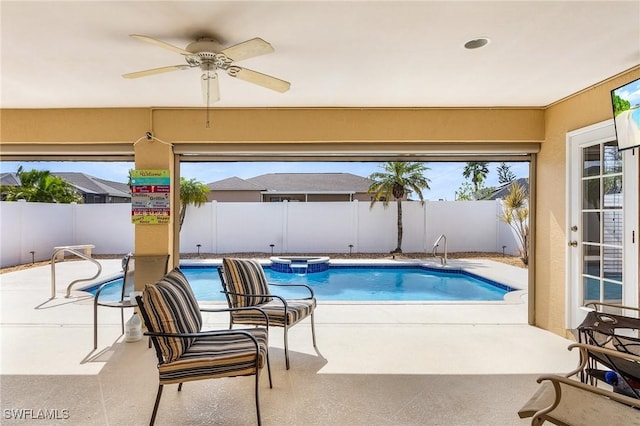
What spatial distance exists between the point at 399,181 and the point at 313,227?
3.14 meters

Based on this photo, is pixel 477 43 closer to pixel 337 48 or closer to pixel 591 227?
pixel 337 48

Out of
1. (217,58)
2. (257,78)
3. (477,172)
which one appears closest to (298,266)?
(257,78)

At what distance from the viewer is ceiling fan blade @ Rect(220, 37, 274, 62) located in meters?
2.21

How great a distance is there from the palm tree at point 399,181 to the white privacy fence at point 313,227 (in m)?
0.30

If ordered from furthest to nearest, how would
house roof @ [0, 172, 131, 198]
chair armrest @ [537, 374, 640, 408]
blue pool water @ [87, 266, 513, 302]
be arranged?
1. house roof @ [0, 172, 131, 198]
2. blue pool water @ [87, 266, 513, 302]
3. chair armrest @ [537, 374, 640, 408]

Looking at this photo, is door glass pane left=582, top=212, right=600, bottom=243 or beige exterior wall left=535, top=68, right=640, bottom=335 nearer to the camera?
door glass pane left=582, top=212, right=600, bottom=243

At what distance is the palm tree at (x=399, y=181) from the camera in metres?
11.5

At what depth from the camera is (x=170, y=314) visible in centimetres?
229

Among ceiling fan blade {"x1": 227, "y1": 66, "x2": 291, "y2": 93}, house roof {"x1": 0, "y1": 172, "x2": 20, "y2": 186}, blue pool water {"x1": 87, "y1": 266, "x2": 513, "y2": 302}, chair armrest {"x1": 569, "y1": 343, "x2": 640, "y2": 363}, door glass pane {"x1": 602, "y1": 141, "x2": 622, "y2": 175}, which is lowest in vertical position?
blue pool water {"x1": 87, "y1": 266, "x2": 513, "y2": 302}

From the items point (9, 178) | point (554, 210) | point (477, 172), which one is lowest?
point (554, 210)

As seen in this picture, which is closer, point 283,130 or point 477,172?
point 283,130

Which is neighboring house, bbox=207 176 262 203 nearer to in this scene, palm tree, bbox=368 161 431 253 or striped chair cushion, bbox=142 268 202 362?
palm tree, bbox=368 161 431 253

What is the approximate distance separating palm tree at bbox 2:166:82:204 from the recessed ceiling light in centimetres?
1244

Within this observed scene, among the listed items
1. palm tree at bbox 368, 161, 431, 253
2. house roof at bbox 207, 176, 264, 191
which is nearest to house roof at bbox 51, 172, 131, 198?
house roof at bbox 207, 176, 264, 191
